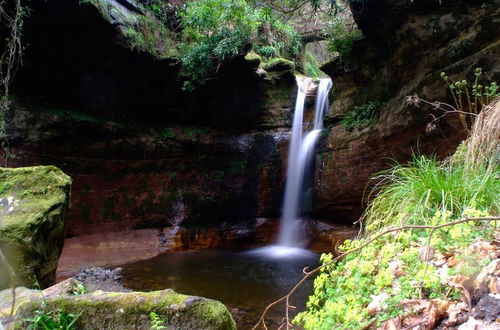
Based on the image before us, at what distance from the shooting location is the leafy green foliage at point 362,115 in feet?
26.6

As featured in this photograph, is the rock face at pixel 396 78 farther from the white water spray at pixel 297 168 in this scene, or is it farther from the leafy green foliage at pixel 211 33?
the leafy green foliage at pixel 211 33

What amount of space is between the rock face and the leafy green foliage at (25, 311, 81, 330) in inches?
186

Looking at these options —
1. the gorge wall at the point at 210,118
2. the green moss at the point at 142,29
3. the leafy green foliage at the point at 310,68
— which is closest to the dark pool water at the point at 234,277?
the gorge wall at the point at 210,118

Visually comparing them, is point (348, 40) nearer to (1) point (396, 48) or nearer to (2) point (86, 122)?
(1) point (396, 48)

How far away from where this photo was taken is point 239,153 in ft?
33.0

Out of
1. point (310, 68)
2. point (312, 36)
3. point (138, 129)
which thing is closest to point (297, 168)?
point (138, 129)

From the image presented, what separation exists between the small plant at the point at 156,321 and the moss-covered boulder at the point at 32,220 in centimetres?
207

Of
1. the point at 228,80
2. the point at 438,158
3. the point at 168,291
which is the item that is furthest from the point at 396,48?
the point at 168,291

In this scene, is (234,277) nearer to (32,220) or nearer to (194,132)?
(32,220)

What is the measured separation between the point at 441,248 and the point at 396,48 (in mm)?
5788

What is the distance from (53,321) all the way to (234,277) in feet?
14.6

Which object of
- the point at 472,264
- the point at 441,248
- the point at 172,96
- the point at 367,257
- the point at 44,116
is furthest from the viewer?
the point at 172,96

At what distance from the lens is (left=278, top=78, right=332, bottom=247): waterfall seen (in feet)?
31.0

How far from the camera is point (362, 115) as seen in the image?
8.39m
